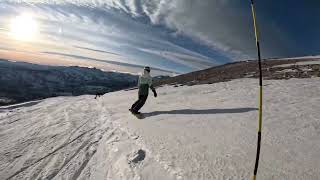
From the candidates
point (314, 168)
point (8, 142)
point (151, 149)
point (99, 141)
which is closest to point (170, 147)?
point (151, 149)

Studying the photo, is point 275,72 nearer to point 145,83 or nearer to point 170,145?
point 145,83

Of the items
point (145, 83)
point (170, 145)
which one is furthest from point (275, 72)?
point (170, 145)

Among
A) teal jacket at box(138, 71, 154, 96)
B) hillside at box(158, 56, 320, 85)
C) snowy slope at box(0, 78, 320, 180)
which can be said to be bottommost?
snowy slope at box(0, 78, 320, 180)

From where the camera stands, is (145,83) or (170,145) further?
(145,83)

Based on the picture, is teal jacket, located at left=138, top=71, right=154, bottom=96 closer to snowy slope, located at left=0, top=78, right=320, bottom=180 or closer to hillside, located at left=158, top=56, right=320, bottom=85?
snowy slope, located at left=0, top=78, right=320, bottom=180

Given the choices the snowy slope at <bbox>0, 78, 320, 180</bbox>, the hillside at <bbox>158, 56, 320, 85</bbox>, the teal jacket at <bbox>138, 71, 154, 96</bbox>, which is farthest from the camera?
the hillside at <bbox>158, 56, 320, 85</bbox>

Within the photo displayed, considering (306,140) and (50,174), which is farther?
(306,140)

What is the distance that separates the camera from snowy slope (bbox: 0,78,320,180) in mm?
5547

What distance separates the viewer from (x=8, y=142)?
861 centimetres

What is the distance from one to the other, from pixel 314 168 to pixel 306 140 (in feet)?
6.02

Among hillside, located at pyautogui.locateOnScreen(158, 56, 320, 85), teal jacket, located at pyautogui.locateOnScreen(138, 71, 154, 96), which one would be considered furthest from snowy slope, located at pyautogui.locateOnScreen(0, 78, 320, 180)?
hillside, located at pyautogui.locateOnScreen(158, 56, 320, 85)

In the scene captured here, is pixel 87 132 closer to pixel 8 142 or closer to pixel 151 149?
pixel 8 142

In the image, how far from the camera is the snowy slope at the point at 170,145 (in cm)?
555

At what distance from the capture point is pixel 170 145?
277 inches
